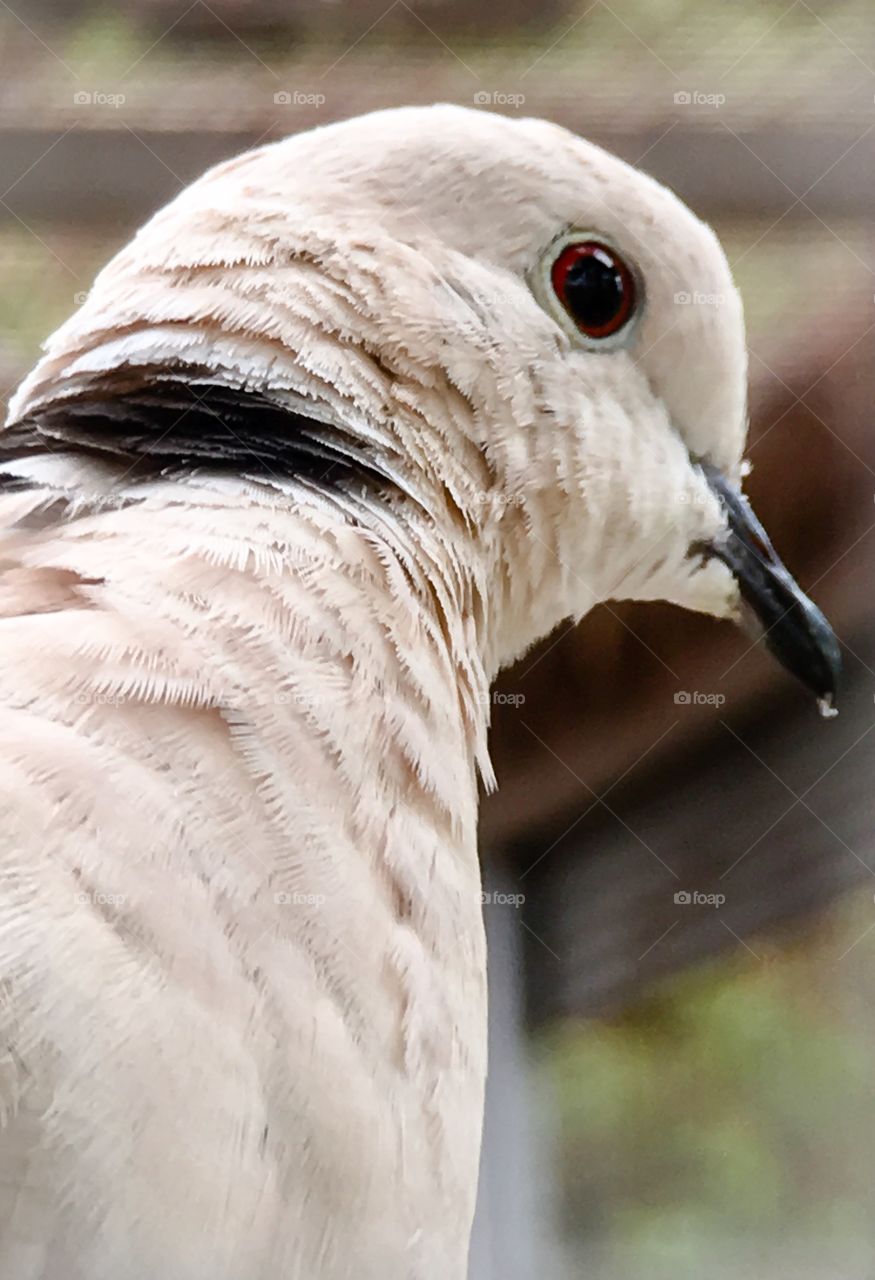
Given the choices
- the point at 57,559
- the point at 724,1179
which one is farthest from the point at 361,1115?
the point at 724,1179

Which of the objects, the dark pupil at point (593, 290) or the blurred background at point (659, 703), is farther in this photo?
the blurred background at point (659, 703)

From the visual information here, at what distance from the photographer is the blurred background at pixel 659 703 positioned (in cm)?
90

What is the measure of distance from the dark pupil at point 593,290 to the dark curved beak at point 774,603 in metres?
0.13

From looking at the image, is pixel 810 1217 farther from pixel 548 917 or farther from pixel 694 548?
pixel 694 548

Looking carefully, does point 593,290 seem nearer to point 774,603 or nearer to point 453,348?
Answer: point 453,348

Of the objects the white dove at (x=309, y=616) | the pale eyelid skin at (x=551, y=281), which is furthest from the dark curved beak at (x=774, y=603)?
the pale eyelid skin at (x=551, y=281)

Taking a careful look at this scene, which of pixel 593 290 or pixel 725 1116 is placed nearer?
pixel 593 290

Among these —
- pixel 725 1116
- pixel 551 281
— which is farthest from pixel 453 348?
pixel 725 1116

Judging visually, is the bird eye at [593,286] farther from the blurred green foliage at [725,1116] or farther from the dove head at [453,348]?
the blurred green foliage at [725,1116]

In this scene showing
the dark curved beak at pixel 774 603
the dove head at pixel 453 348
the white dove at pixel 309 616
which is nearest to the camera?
the white dove at pixel 309 616

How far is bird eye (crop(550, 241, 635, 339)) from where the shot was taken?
0.72 m

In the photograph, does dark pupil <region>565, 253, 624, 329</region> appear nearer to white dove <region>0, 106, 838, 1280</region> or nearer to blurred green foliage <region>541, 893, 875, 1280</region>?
white dove <region>0, 106, 838, 1280</region>

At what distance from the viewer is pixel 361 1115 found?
51 centimetres

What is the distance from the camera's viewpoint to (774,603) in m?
0.84
